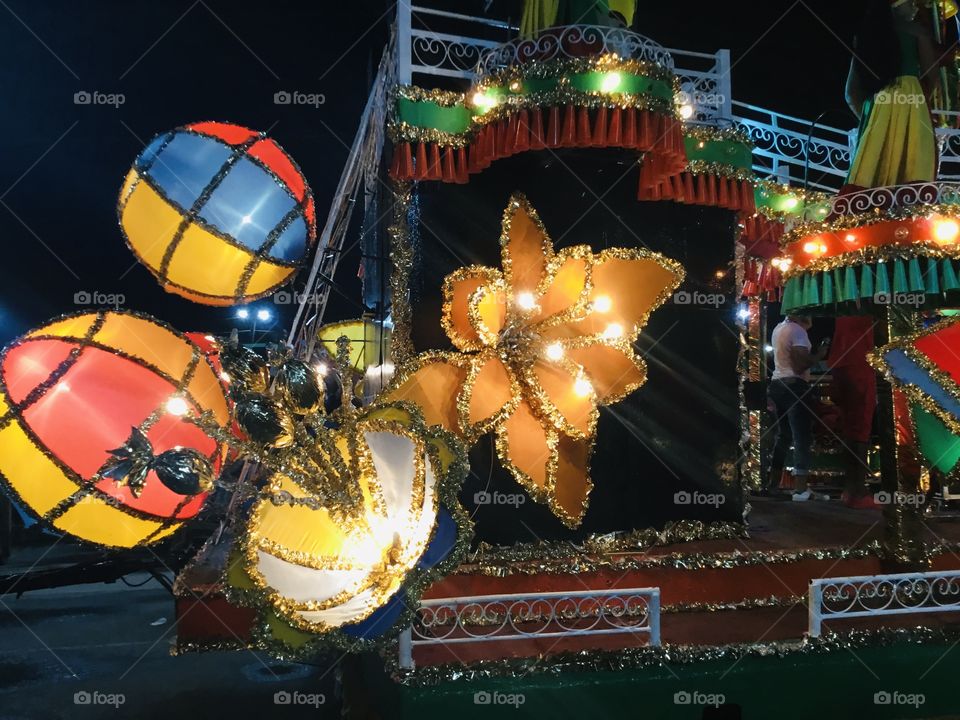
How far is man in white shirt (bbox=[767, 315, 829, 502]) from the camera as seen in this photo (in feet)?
22.1

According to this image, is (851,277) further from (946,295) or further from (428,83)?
(428,83)

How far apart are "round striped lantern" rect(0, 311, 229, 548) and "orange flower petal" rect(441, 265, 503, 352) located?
5.17 ft

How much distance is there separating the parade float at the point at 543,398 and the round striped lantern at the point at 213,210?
18mm

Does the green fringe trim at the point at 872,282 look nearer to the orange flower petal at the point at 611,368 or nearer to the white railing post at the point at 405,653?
the orange flower petal at the point at 611,368

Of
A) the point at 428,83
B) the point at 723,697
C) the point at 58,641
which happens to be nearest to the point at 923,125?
the point at 428,83

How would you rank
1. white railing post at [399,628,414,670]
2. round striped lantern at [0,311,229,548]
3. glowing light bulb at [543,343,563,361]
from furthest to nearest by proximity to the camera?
glowing light bulb at [543,343,563,361] < white railing post at [399,628,414,670] < round striped lantern at [0,311,229,548]

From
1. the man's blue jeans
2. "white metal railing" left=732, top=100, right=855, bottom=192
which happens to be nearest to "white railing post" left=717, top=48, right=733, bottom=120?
"white metal railing" left=732, top=100, right=855, bottom=192

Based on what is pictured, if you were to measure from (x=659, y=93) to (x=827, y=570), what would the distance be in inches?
130

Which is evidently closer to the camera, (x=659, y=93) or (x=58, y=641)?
(x=659, y=93)

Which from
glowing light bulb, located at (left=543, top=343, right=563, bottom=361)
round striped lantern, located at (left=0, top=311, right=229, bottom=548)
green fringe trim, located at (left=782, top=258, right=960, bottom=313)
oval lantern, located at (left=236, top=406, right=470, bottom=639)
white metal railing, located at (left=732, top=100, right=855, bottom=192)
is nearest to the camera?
oval lantern, located at (left=236, top=406, right=470, bottom=639)

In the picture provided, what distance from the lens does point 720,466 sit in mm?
4754

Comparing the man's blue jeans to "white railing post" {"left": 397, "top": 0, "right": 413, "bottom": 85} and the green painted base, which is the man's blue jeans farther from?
"white railing post" {"left": 397, "top": 0, "right": 413, "bottom": 85}

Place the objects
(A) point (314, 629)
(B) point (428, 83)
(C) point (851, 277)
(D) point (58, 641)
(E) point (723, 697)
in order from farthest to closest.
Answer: (D) point (58, 641)
(B) point (428, 83)
(C) point (851, 277)
(E) point (723, 697)
(A) point (314, 629)

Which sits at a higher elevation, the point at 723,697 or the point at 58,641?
the point at 723,697
